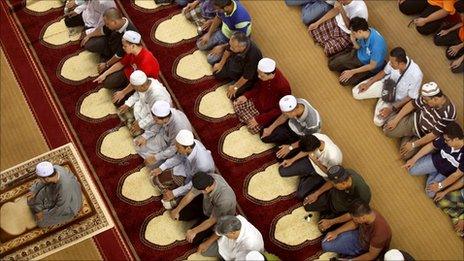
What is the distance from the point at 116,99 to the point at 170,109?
0.79 meters

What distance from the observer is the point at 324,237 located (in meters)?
5.05

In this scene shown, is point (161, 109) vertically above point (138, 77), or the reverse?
point (138, 77)

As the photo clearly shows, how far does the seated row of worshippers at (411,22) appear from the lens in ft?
19.0

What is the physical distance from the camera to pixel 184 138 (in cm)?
488

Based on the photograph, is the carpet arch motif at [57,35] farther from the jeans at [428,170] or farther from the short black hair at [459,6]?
the short black hair at [459,6]

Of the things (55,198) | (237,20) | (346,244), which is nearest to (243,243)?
(346,244)

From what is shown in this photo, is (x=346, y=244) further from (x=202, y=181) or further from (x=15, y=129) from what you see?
(x=15, y=129)

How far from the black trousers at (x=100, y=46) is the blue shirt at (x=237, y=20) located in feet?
3.35

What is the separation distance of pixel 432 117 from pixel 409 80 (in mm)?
365

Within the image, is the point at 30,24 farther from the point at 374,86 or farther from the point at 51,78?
the point at 374,86

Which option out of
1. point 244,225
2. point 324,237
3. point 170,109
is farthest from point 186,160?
point 324,237

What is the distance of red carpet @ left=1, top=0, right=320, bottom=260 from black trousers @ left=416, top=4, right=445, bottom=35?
183cm

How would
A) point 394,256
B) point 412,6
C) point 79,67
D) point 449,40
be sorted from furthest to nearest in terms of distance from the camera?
1. point 412,6
2. point 79,67
3. point 449,40
4. point 394,256

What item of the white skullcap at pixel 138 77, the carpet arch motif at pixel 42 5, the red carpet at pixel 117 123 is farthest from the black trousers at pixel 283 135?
the carpet arch motif at pixel 42 5
